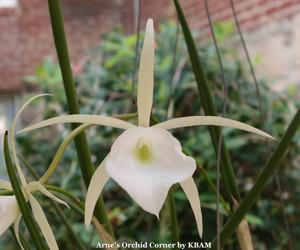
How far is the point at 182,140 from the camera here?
1.39m

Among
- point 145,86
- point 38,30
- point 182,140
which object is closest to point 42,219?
point 145,86

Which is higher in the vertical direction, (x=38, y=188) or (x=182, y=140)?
(x=38, y=188)

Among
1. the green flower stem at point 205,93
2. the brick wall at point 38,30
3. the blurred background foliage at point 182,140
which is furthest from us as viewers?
the brick wall at point 38,30

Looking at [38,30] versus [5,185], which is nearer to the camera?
[5,185]

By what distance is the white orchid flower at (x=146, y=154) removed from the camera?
1.03 ft

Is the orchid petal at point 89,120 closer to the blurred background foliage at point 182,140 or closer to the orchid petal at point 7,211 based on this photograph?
the orchid petal at point 7,211

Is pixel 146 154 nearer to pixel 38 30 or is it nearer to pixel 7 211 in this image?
pixel 7 211

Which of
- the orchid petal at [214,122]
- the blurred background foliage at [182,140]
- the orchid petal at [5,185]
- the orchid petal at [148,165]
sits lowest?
the blurred background foliage at [182,140]

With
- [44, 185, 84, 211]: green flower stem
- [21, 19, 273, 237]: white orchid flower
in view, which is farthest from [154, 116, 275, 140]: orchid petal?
[44, 185, 84, 211]: green flower stem

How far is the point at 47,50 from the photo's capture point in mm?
3312

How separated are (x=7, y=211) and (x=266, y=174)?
199mm

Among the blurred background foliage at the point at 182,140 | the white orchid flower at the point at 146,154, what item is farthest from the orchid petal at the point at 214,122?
the blurred background foliage at the point at 182,140

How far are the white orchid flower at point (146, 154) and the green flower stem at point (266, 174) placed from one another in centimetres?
3

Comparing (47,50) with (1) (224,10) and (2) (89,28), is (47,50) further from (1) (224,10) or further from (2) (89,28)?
(1) (224,10)
